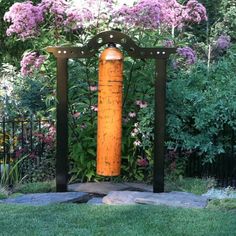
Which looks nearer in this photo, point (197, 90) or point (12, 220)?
point (12, 220)

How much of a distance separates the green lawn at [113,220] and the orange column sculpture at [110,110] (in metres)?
0.70

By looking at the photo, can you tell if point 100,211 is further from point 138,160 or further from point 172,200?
point 138,160

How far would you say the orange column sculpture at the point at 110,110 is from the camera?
6305 millimetres

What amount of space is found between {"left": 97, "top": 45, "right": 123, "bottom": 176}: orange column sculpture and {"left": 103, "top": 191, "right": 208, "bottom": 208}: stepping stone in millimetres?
322

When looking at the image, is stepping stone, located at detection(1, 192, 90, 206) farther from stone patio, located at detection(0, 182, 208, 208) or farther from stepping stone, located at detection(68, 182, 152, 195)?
stepping stone, located at detection(68, 182, 152, 195)

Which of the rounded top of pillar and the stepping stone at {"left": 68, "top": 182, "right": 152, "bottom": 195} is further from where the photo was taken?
the stepping stone at {"left": 68, "top": 182, "right": 152, "bottom": 195}

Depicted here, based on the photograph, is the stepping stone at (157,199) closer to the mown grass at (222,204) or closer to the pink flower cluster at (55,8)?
the mown grass at (222,204)

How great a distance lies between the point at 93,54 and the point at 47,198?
1.80 m

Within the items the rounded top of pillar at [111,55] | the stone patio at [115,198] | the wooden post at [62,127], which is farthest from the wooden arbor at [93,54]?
the stone patio at [115,198]

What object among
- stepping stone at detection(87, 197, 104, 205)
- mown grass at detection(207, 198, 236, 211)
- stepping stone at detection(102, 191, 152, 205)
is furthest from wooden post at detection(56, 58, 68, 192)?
mown grass at detection(207, 198, 236, 211)

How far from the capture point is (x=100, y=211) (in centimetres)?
570

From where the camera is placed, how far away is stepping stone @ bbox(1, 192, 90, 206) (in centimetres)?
617

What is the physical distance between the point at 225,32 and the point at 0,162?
8.73 meters

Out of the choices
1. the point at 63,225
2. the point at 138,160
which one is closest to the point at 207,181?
the point at 138,160
